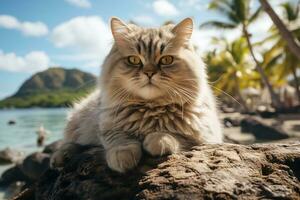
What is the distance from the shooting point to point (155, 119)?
322 cm

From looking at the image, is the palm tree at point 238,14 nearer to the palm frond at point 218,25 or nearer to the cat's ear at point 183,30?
the palm frond at point 218,25

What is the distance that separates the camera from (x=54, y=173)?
388cm

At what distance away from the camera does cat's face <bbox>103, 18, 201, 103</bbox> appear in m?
3.13

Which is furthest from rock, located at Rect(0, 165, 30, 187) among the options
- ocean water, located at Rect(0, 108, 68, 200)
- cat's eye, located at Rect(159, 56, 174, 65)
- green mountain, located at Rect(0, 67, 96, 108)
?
green mountain, located at Rect(0, 67, 96, 108)

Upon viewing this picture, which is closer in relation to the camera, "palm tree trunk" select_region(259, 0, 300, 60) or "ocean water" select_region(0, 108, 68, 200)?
"palm tree trunk" select_region(259, 0, 300, 60)

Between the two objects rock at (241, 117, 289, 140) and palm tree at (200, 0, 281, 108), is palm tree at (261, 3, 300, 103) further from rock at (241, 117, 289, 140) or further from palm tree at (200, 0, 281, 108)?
rock at (241, 117, 289, 140)

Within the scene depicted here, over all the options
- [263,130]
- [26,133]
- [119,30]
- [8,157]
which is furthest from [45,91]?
[119,30]

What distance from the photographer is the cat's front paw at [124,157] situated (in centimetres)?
274

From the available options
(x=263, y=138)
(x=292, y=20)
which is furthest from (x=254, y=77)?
(x=263, y=138)

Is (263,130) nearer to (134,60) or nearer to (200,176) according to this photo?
(134,60)

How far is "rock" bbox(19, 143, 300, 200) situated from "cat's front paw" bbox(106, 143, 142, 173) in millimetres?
55

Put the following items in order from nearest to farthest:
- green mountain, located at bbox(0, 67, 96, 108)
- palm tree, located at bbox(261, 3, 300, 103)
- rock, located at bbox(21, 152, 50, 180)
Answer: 1. rock, located at bbox(21, 152, 50, 180)
2. palm tree, located at bbox(261, 3, 300, 103)
3. green mountain, located at bbox(0, 67, 96, 108)

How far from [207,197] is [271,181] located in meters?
0.50

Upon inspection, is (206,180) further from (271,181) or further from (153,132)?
(153,132)
